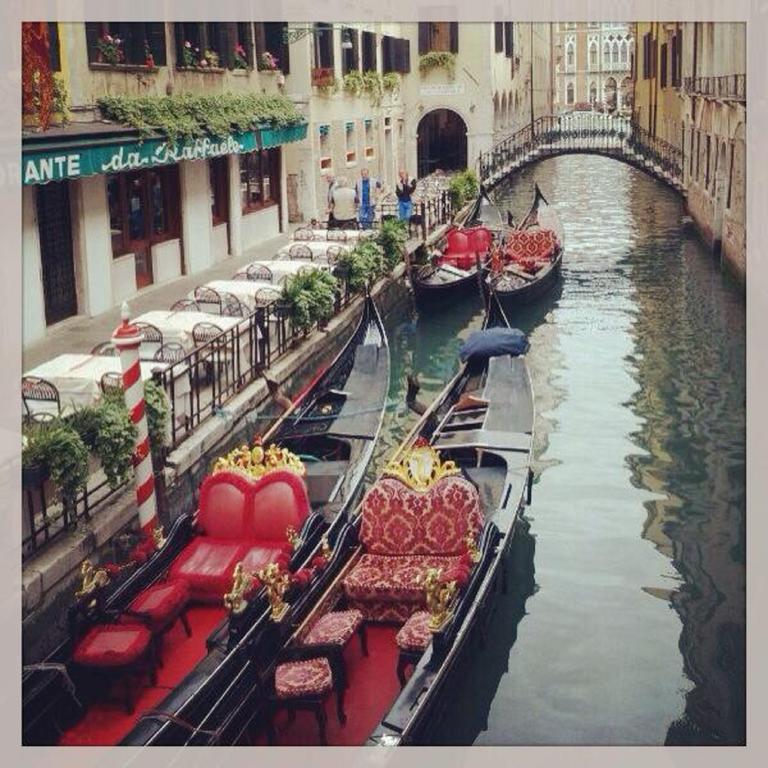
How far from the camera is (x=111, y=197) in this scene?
11273mm

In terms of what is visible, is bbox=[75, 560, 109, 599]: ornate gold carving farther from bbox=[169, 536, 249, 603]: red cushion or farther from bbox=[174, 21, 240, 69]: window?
bbox=[174, 21, 240, 69]: window

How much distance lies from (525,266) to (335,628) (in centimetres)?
1086

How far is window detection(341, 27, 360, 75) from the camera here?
61.9 feet

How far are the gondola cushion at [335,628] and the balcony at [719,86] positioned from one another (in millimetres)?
7234

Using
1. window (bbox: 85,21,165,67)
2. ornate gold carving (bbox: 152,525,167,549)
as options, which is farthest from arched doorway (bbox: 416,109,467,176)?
ornate gold carving (bbox: 152,525,167,549)

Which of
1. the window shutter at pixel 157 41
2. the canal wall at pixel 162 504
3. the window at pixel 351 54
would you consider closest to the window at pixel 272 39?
the window at pixel 351 54

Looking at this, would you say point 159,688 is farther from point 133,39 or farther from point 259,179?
point 259,179

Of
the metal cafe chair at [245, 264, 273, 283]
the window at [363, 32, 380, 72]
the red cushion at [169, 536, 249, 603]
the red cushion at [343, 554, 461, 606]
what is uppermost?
the window at [363, 32, 380, 72]

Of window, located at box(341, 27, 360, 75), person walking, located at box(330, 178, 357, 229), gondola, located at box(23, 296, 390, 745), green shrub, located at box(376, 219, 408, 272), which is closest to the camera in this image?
gondola, located at box(23, 296, 390, 745)

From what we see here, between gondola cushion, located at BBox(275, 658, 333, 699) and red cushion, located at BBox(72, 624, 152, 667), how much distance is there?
602 millimetres

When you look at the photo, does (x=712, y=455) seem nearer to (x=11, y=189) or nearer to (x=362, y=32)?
(x=11, y=189)

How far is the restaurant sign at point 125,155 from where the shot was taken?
338 inches

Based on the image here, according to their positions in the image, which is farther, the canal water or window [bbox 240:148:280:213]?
window [bbox 240:148:280:213]

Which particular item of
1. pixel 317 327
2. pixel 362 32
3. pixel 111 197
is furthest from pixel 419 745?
pixel 362 32
